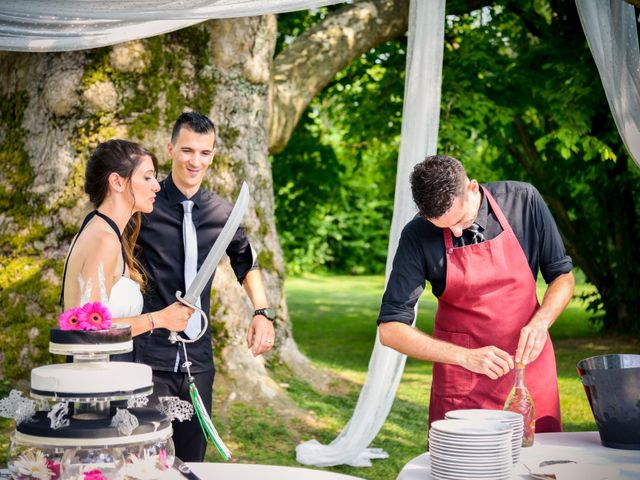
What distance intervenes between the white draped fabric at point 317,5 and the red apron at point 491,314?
195cm

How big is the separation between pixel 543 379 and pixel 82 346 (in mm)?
1637

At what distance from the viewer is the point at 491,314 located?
117 inches

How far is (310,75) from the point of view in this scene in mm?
6879

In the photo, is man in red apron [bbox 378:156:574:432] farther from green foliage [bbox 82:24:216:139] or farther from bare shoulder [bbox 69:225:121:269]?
green foliage [bbox 82:24:216:139]

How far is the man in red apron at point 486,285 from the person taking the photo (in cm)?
293

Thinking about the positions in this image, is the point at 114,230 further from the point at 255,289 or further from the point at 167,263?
the point at 255,289

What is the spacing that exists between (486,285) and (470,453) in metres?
0.97

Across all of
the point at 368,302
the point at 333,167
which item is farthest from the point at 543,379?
the point at 368,302

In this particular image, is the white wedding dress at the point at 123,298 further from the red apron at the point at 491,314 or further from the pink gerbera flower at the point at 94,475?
the pink gerbera flower at the point at 94,475

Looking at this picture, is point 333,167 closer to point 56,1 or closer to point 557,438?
point 56,1

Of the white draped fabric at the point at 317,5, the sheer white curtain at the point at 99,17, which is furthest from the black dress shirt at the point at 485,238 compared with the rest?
the sheer white curtain at the point at 99,17

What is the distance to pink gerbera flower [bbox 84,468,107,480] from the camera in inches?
66.3

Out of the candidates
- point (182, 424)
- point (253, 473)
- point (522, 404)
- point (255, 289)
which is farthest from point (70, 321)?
point (255, 289)

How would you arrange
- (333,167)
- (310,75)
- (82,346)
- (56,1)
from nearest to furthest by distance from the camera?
1. (82,346)
2. (56,1)
3. (310,75)
4. (333,167)
